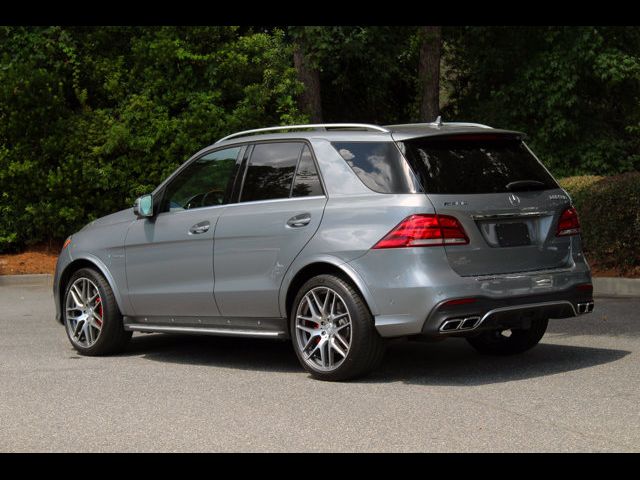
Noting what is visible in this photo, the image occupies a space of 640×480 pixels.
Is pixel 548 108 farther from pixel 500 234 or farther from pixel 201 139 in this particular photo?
pixel 500 234

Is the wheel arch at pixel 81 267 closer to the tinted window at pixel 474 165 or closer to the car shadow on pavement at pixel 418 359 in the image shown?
the car shadow on pavement at pixel 418 359

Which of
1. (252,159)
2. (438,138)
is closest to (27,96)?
(252,159)

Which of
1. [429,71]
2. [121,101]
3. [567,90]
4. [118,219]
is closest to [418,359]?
[118,219]

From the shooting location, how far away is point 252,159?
9.39 meters

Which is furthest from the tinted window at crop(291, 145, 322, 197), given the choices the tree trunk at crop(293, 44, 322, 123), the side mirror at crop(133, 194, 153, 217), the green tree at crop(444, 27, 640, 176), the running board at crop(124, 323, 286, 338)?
the green tree at crop(444, 27, 640, 176)

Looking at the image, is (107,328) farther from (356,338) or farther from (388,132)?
(388,132)

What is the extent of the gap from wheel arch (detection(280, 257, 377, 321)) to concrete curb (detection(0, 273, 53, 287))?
33.9ft

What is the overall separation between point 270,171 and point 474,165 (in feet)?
5.39

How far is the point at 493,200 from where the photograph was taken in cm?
842

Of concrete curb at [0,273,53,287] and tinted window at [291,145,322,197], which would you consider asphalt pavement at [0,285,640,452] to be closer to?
tinted window at [291,145,322,197]

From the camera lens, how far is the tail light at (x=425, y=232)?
8.12 meters

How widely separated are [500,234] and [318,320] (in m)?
1.46

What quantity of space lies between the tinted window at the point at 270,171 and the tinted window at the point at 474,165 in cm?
105

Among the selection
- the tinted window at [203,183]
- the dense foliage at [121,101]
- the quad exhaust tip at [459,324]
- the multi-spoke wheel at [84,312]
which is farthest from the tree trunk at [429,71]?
the quad exhaust tip at [459,324]
